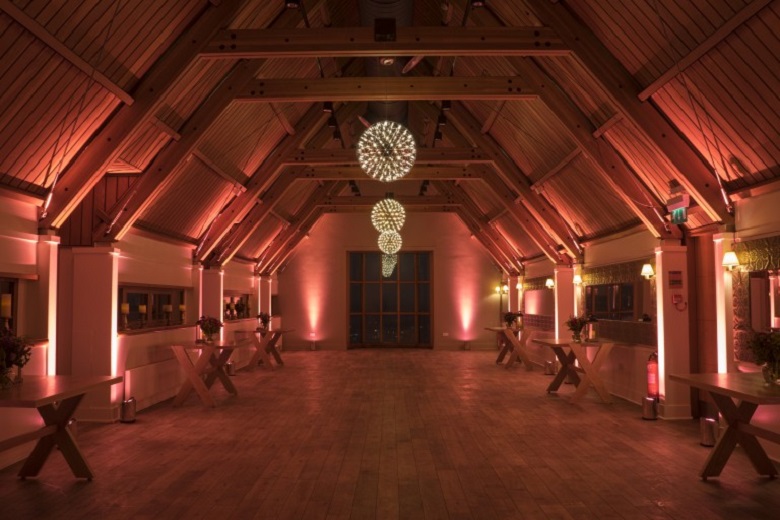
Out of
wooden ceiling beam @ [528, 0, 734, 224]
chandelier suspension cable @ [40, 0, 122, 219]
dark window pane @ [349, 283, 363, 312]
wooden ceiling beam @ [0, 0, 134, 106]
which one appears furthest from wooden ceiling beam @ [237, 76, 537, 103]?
dark window pane @ [349, 283, 363, 312]

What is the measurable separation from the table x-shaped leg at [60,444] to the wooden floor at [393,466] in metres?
0.12

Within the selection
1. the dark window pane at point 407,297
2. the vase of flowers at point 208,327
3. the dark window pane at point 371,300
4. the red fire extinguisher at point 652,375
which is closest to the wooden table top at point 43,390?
the vase of flowers at point 208,327

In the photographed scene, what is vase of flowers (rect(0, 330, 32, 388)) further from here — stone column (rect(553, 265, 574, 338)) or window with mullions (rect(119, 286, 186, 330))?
stone column (rect(553, 265, 574, 338))

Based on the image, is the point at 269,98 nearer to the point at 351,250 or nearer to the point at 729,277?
the point at 729,277

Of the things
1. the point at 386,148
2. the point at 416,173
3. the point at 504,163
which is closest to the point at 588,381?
the point at 504,163

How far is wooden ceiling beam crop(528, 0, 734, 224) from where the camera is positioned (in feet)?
20.8

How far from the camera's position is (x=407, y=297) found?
18.8 metres

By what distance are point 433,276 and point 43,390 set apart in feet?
45.5

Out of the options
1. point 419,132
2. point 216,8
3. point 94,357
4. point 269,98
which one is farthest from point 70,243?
point 419,132

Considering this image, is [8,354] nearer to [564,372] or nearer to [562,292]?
[564,372]

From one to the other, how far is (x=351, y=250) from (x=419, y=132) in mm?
4681

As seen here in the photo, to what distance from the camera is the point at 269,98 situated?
304 inches

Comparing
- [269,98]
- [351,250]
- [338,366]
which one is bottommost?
[338,366]

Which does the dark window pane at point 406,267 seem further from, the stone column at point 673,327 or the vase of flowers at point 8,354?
the vase of flowers at point 8,354
